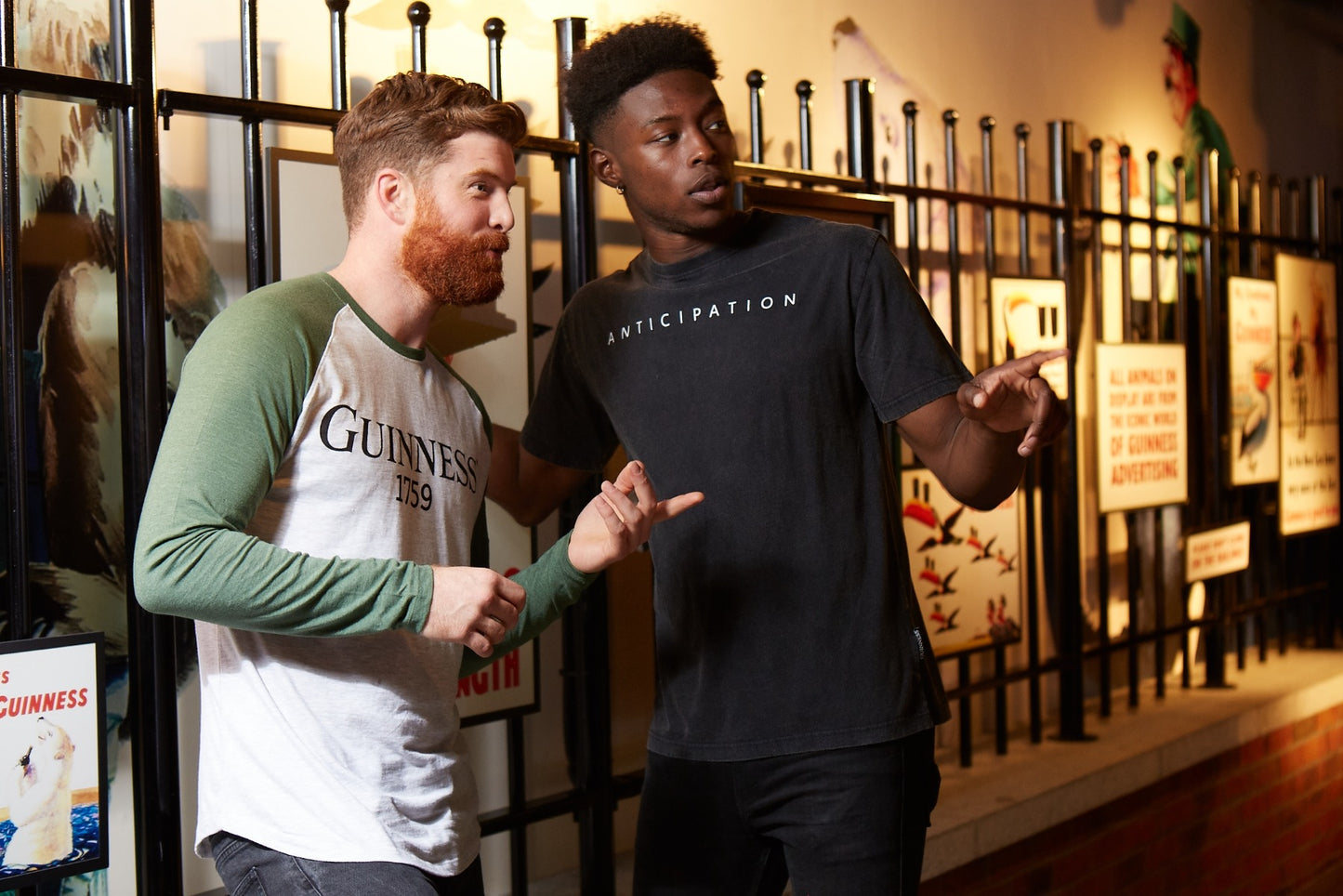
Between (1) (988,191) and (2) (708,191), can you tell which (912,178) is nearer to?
(1) (988,191)

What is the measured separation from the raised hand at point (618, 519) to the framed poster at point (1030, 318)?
81.4 inches

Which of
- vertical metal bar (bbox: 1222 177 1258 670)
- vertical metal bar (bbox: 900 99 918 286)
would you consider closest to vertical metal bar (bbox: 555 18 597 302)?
vertical metal bar (bbox: 900 99 918 286)

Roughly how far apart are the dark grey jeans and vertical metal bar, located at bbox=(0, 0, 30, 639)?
582mm

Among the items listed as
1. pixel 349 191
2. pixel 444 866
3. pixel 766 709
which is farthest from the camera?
pixel 766 709

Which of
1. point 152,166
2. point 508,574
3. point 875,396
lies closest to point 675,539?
point 875,396

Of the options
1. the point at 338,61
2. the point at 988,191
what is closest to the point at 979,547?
the point at 988,191

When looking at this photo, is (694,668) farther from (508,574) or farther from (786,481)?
(508,574)

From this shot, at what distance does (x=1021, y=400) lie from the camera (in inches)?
62.3

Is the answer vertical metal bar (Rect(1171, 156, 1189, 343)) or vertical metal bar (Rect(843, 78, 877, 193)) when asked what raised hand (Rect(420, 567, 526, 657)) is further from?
vertical metal bar (Rect(1171, 156, 1189, 343))

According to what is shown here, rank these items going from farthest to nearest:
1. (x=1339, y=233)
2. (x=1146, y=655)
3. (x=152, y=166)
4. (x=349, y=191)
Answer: (x=1339, y=233), (x=1146, y=655), (x=152, y=166), (x=349, y=191)

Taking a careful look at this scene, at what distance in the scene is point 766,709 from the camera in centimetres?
175

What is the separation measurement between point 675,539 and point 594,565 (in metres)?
0.28

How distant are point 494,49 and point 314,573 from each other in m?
1.34

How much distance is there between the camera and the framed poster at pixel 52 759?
1682mm
